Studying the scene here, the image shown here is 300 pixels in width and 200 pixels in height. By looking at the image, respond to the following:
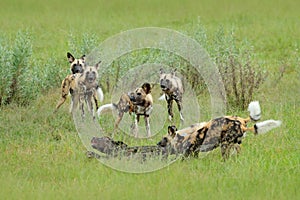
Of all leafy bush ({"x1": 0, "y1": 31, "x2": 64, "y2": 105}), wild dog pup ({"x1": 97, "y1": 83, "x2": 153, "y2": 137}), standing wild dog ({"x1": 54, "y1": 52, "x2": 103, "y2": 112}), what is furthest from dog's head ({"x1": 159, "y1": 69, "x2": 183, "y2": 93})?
leafy bush ({"x1": 0, "y1": 31, "x2": 64, "y2": 105})

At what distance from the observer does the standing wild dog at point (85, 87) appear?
1079cm

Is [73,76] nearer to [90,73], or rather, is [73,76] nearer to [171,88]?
[90,73]

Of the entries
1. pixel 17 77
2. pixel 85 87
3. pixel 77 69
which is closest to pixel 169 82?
pixel 85 87

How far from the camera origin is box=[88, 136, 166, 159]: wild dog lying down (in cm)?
830

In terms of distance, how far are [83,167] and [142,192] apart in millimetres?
1232

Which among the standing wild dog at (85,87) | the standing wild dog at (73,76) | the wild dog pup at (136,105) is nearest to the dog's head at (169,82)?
the wild dog pup at (136,105)

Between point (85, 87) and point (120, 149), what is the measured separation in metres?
2.75

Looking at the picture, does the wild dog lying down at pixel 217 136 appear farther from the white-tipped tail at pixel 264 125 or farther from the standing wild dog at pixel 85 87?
the standing wild dog at pixel 85 87

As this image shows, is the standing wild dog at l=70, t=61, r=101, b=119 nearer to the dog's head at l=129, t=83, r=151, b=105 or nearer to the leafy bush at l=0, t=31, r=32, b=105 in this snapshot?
the dog's head at l=129, t=83, r=151, b=105

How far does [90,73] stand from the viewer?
10.8 m

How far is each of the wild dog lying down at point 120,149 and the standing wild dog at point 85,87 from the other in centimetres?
198

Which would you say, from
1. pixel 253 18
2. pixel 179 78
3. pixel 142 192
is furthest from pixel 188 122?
pixel 253 18

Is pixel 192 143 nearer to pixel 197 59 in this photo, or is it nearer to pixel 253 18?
pixel 197 59

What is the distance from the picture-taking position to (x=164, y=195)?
23.1 feet
